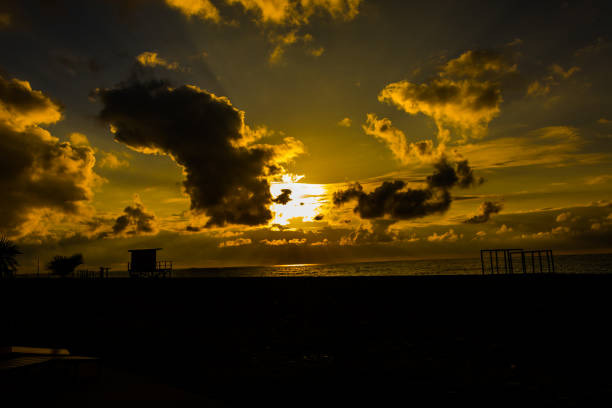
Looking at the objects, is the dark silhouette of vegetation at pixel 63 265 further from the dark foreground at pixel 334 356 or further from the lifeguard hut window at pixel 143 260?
the dark foreground at pixel 334 356

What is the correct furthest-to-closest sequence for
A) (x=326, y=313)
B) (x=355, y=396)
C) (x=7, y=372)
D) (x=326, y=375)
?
(x=326, y=313) < (x=326, y=375) < (x=355, y=396) < (x=7, y=372)

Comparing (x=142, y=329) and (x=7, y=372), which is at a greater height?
(x=7, y=372)

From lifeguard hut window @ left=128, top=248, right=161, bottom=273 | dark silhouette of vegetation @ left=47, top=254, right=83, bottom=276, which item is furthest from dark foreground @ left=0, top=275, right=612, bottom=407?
dark silhouette of vegetation @ left=47, top=254, right=83, bottom=276

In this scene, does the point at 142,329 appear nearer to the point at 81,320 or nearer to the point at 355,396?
the point at 81,320

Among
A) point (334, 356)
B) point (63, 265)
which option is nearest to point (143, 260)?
point (63, 265)

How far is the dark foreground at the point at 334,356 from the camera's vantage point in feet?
22.2

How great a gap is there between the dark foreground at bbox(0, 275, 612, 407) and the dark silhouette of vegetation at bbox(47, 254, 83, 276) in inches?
2579

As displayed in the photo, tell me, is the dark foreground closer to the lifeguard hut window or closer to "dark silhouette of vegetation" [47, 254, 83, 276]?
the lifeguard hut window

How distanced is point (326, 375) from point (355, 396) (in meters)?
1.60

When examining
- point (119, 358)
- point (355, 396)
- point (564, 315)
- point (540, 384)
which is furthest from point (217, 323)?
point (564, 315)

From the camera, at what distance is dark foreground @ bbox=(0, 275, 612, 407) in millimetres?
6754

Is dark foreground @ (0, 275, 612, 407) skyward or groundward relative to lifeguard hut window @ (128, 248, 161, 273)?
groundward

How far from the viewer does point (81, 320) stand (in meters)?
19.8

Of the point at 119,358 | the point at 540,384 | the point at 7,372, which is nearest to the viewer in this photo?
the point at 7,372
